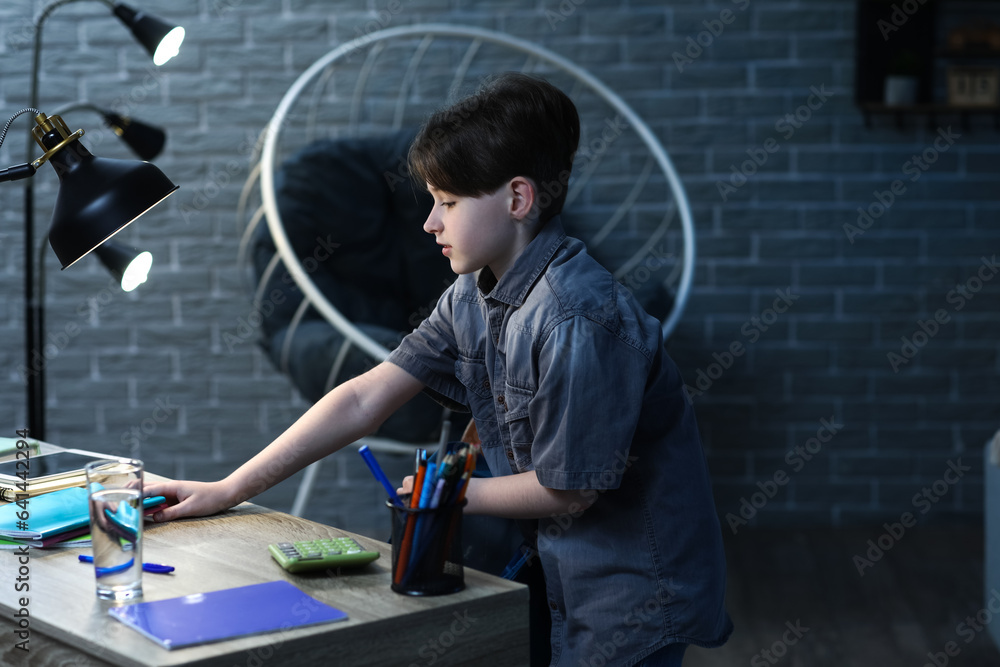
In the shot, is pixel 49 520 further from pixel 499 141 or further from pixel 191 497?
pixel 499 141

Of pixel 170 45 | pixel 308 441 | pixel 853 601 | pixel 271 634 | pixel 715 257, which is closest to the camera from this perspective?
pixel 271 634

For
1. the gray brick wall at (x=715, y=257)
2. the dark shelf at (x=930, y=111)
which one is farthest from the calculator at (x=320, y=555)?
the dark shelf at (x=930, y=111)

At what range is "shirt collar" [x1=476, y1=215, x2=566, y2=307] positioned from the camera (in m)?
1.03

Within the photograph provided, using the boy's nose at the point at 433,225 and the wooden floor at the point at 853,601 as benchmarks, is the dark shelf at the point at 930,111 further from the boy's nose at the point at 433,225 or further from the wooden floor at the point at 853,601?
the boy's nose at the point at 433,225

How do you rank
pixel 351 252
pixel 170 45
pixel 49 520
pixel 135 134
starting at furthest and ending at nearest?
pixel 351 252 < pixel 135 134 < pixel 170 45 < pixel 49 520

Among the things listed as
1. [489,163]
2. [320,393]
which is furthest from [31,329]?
[489,163]

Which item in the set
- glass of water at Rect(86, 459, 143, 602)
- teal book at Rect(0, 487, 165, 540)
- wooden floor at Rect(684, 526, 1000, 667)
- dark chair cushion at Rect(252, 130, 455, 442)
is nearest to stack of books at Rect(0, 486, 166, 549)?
teal book at Rect(0, 487, 165, 540)

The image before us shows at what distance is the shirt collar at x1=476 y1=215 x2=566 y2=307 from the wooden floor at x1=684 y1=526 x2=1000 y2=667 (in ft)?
3.88

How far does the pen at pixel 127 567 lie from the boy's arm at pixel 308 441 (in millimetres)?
136

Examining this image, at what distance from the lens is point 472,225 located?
1.02 meters

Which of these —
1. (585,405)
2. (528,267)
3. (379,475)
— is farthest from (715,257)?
(379,475)

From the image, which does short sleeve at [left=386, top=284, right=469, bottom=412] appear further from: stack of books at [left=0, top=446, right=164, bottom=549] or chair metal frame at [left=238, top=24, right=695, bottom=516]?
chair metal frame at [left=238, top=24, right=695, bottom=516]

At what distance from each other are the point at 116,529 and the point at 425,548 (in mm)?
253

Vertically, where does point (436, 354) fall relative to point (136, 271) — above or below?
below
